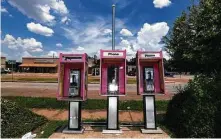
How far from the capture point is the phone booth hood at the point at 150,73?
334 inches

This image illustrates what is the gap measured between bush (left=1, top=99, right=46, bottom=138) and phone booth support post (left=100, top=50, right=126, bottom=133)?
2.23 meters

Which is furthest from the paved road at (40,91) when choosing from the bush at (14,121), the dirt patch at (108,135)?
the bush at (14,121)

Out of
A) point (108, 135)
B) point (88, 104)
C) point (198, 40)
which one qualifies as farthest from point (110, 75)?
point (88, 104)

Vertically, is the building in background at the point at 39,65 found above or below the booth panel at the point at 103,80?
above

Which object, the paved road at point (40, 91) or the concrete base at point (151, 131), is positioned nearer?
the concrete base at point (151, 131)

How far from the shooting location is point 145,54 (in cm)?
849

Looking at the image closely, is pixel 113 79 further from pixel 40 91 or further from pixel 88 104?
pixel 40 91

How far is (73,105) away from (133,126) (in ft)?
6.66

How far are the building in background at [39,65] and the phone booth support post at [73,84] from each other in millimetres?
64364

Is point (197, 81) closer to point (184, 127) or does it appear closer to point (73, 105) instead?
point (184, 127)

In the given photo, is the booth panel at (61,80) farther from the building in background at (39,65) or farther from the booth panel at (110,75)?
the building in background at (39,65)

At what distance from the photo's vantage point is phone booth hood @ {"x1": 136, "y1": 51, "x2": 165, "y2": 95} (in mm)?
8484

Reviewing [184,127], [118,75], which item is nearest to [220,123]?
[184,127]

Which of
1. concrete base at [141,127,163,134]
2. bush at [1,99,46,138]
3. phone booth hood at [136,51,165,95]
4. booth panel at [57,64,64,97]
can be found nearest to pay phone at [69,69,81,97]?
booth panel at [57,64,64,97]
